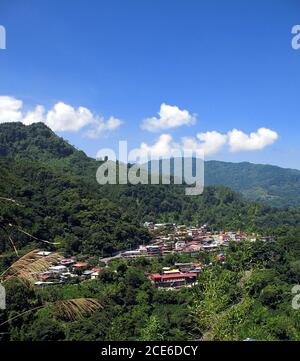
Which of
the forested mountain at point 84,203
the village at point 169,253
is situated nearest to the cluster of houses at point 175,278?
the village at point 169,253

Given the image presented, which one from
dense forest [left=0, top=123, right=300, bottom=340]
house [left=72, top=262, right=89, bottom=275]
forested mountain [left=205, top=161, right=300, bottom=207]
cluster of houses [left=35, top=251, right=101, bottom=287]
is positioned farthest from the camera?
forested mountain [left=205, top=161, right=300, bottom=207]

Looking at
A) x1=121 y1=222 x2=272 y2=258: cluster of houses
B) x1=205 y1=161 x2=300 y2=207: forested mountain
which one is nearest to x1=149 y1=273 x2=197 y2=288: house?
x1=121 y1=222 x2=272 y2=258: cluster of houses

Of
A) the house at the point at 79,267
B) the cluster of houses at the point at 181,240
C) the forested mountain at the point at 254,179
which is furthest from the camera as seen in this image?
the forested mountain at the point at 254,179

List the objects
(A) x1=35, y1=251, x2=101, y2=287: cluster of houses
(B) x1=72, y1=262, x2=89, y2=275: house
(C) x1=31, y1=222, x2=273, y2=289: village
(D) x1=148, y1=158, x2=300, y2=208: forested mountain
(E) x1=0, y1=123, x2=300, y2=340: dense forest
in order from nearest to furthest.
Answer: (E) x1=0, y1=123, x2=300, y2=340: dense forest, (A) x1=35, y1=251, x2=101, y2=287: cluster of houses, (C) x1=31, y1=222, x2=273, y2=289: village, (B) x1=72, y1=262, x2=89, y2=275: house, (D) x1=148, y1=158, x2=300, y2=208: forested mountain

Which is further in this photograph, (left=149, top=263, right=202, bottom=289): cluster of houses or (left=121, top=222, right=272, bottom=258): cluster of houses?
(left=121, top=222, right=272, bottom=258): cluster of houses

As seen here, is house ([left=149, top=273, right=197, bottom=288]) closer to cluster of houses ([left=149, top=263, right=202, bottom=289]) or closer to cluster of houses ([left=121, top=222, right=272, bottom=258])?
cluster of houses ([left=149, top=263, right=202, bottom=289])

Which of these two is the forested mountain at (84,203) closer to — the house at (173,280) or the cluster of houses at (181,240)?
the cluster of houses at (181,240)

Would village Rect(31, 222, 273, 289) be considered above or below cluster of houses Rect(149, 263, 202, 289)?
above
